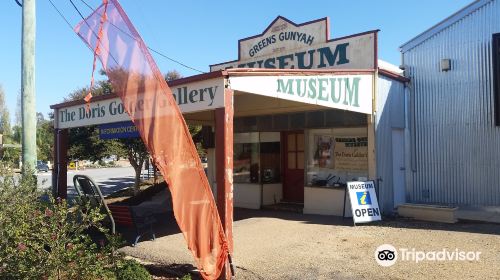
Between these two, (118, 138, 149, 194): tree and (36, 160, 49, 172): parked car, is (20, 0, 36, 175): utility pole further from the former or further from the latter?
(118, 138, 149, 194): tree

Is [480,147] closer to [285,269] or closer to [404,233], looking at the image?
[404,233]

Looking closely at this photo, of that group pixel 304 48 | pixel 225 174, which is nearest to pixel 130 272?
pixel 225 174

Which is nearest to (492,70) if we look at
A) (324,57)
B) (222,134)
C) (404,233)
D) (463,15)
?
(463,15)

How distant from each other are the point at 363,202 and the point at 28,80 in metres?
6.97

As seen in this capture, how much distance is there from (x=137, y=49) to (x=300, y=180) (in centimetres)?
781

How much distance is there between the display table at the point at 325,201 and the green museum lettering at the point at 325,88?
238 centimetres

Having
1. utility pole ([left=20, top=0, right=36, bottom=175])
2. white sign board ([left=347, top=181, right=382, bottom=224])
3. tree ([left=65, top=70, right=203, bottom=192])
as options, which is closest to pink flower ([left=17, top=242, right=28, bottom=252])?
utility pole ([left=20, top=0, right=36, bottom=175])

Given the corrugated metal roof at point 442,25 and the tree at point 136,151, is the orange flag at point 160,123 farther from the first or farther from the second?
the tree at point 136,151

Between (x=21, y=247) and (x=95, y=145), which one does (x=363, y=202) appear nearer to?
(x=21, y=247)

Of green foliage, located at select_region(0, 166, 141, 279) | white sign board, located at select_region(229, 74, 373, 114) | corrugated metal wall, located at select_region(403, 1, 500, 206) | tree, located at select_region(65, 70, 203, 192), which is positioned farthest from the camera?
tree, located at select_region(65, 70, 203, 192)

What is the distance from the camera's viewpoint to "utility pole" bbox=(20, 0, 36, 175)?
8039 millimetres

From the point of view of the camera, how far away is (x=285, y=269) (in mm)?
6617

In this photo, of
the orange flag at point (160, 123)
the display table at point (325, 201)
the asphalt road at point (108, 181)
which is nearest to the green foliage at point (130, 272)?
the orange flag at point (160, 123)

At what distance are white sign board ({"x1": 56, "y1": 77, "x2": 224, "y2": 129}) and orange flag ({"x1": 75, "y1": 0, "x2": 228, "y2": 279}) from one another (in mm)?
124
